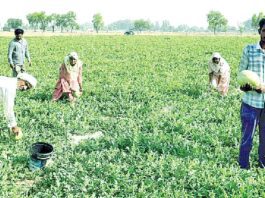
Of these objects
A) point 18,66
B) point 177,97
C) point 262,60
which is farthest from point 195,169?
point 18,66

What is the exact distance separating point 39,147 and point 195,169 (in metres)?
2.41

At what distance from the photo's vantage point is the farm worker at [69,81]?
10.5 metres

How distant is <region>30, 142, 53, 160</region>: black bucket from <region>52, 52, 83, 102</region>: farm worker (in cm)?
400

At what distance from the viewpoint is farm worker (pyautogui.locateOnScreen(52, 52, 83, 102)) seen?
10.5 metres

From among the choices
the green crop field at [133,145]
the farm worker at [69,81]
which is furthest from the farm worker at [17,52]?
the farm worker at [69,81]

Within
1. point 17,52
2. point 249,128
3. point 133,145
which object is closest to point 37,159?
point 133,145

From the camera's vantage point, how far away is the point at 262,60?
541cm

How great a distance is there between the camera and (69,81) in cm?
1059

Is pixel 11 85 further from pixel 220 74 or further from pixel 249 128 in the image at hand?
pixel 220 74

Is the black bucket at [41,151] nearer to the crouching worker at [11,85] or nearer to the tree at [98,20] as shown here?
the crouching worker at [11,85]

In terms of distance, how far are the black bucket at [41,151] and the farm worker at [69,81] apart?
4004 millimetres

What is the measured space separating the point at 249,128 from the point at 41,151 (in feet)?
10.4

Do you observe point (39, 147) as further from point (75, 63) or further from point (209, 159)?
point (75, 63)

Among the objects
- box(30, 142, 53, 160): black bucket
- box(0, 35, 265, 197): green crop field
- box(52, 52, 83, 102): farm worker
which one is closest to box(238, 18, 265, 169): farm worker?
box(0, 35, 265, 197): green crop field
